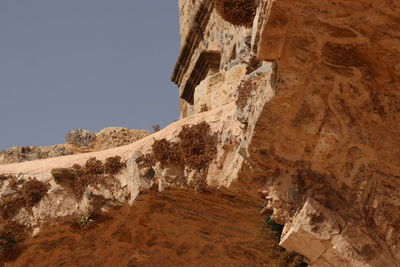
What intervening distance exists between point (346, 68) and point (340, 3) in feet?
2.64

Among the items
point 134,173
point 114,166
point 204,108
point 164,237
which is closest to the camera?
point 134,173

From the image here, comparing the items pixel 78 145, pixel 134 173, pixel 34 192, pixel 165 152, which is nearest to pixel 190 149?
pixel 165 152

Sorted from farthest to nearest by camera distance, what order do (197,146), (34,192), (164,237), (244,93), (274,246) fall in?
1. (164,237)
2. (34,192)
3. (274,246)
4. (197,146)
5. (244,93)

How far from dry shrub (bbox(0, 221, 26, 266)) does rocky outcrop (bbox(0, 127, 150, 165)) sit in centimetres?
349

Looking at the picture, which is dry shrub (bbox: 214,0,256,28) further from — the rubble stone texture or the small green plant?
the small green plant

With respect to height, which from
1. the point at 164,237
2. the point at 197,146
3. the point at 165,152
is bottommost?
the point at 164,237

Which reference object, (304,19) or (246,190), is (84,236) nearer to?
(246,190)

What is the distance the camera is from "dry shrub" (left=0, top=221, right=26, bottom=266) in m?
9.35

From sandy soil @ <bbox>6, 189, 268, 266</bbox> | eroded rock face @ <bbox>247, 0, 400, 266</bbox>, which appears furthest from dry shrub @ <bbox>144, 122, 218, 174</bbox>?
eroded rock face @ <bbox>247, 0, 400, 266</bbox>

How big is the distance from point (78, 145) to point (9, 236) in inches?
158

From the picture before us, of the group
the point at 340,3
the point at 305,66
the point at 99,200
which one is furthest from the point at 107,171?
the point at 340,3

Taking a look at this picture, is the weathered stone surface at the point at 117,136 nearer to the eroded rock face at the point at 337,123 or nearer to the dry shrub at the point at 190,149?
the dry shrub at the point at 190,149

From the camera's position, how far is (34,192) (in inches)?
375

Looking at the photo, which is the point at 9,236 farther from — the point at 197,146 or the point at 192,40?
the point at 192,40
